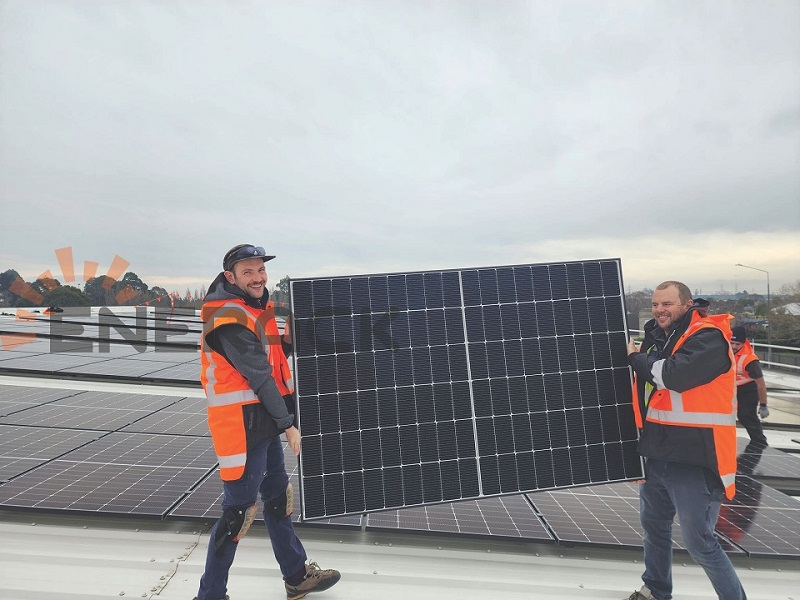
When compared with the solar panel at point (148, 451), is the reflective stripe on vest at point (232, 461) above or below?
above

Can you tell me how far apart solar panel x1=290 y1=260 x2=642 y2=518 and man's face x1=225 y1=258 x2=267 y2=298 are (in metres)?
0.39

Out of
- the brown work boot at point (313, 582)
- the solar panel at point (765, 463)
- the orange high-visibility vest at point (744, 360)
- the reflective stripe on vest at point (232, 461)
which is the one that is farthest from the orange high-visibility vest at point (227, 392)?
the orange high-visibility vest at point (744, 360)

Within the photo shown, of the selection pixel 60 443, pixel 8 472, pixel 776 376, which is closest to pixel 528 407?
pixel 8 472

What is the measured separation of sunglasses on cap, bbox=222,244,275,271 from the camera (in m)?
3.18

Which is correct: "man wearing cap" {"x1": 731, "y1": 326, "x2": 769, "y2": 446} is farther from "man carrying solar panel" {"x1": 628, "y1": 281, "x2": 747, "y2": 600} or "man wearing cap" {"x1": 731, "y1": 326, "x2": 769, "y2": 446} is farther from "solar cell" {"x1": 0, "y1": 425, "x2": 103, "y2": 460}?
"solar cell" {"x1": 0, "y1": 425, "x2": 103, "y2": 460}

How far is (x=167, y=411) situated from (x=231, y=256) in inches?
206

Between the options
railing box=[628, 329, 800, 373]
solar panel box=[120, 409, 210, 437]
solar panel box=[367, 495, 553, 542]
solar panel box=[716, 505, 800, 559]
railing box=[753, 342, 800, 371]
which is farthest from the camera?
railing box=[753, 342, 800, 371]

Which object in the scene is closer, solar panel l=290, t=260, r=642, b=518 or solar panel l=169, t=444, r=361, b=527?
solar panel l=290, t=260, r=642, b=518

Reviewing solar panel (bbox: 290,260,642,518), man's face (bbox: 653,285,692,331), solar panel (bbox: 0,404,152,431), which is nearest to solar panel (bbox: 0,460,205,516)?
solar panel (bbox: 0,404,152,431)

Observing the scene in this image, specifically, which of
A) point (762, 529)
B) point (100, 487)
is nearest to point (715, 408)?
point (762, 529)

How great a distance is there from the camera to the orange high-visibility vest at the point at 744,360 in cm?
719

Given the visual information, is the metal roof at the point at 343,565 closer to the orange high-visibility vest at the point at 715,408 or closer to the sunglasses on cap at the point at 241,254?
the orange high-visibility vest at the point at 715,408

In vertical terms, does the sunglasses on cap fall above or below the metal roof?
above

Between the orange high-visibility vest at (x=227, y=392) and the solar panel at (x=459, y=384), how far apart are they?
54 centimetres
